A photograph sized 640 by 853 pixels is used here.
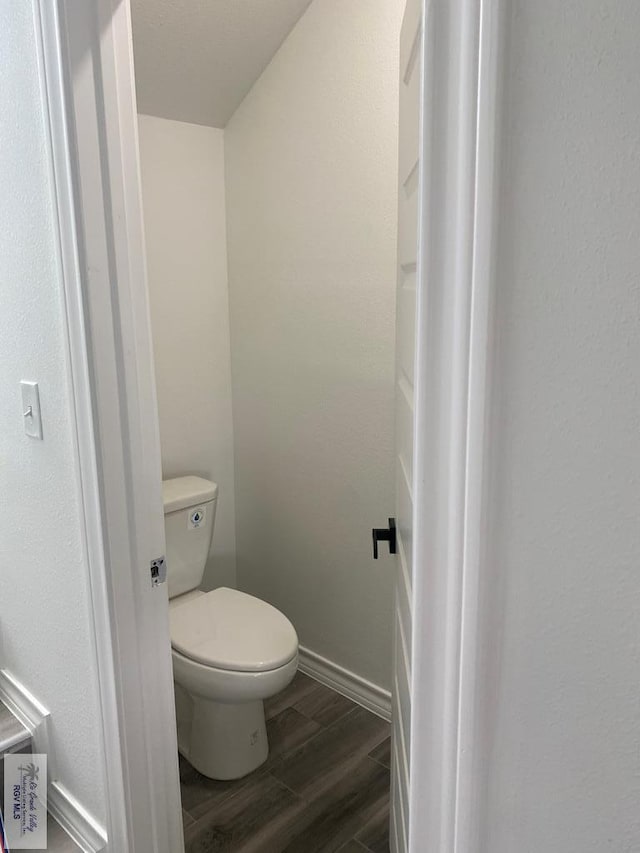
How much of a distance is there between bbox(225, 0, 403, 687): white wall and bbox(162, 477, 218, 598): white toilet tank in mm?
339

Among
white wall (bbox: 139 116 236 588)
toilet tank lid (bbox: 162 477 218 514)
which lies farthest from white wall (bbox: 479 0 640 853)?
white wall (bbox: 139 116 236 588)

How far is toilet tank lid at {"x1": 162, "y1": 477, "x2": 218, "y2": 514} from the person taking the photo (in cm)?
206

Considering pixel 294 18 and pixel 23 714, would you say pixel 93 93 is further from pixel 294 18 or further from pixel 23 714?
pixel 23 714

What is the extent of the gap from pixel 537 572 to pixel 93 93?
0.98m

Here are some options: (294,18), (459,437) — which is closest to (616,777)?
(459,437)

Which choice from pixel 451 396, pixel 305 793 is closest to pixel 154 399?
pixel 451 396

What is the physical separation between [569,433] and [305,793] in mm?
1731

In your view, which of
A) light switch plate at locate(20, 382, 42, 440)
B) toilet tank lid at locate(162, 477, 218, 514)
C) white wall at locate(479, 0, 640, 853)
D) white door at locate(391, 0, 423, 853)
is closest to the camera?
white wall at locate(479, 0, 640, 853)

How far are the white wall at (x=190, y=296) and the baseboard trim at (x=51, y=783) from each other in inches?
35.1

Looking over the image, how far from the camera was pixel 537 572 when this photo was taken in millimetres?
561

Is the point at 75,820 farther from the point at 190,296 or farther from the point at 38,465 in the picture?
the point at 190,296

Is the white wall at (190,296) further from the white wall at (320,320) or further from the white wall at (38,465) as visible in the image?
the white wall at (38,465)

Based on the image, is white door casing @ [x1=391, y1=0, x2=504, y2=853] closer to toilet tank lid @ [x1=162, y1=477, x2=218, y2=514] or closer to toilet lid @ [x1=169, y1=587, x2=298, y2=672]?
toilet lid @ [x1=169, y1=587, x2=298, y2=672]

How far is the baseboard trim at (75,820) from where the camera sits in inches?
56.1
